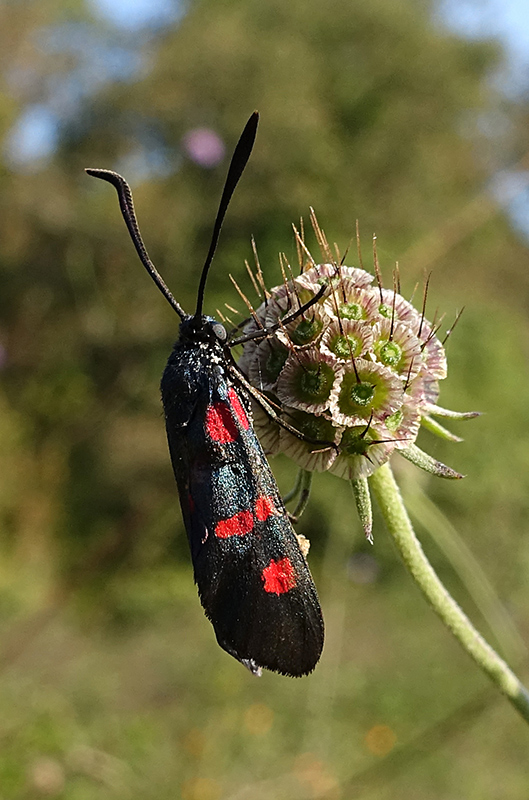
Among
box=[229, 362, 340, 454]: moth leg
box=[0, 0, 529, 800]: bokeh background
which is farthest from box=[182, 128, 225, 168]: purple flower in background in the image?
box=[229, 362, 340, 454]: moth leg

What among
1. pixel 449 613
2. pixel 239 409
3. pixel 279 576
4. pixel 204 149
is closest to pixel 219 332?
pixel 239 409

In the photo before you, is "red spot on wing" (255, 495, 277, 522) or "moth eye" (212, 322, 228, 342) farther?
"moth eye" (212, 322, 228, 342)

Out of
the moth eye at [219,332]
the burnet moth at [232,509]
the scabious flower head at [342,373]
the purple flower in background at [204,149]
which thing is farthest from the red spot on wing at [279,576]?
the purple flower in background at [204,149]

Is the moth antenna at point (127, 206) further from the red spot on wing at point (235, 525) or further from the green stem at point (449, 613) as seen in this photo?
the green stem at point (449, 613)

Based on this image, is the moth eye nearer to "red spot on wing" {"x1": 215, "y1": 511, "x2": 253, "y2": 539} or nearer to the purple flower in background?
"red spot on wing" {"x1": 215, "y1": 511, "x2": 253, "y2": 539}

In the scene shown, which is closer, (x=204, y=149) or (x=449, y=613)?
(x=449, y=613)

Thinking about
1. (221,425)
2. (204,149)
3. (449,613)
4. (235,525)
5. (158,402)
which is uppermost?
(204,149)

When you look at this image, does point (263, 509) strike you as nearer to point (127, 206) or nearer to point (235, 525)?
point (235, 525)
